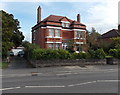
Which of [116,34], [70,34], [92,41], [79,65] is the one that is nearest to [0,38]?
[79,65]

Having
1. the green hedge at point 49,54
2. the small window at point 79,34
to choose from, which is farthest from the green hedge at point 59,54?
the small window at point 79,34

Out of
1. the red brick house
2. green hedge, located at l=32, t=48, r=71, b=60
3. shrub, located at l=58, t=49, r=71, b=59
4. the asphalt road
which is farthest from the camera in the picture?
the red brick house

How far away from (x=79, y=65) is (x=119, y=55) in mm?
6435

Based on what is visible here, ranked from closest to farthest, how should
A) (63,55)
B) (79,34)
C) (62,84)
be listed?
(62,84) < (63,55) < (79,34)

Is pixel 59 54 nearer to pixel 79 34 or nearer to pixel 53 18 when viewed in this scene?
pixel 53 18

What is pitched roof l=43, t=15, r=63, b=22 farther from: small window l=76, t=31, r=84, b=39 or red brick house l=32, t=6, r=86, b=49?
small window l=76, t=31, r=84, b=39

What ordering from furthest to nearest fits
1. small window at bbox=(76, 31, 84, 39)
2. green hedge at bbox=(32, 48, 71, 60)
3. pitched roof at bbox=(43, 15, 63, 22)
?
1. small window at bbox=(76, 31, 84, 39)
2. pitched roof at bbox=(43, 15, 63, 22)
3. green hedge at bbox=(32, 48, 71, 60)

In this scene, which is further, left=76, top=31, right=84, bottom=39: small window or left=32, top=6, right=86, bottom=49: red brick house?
left=76, top=31, right=84, bottom=39: small window

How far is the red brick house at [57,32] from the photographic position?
117 ft

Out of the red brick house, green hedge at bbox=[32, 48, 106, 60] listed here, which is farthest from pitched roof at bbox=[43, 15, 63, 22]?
green hedge at bbox=[32, 48, 106, 60]

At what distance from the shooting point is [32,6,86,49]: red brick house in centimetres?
3559

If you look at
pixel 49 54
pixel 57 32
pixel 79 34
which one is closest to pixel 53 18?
pixel 57 32

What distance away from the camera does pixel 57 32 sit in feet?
121

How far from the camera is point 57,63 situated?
19.8 m
